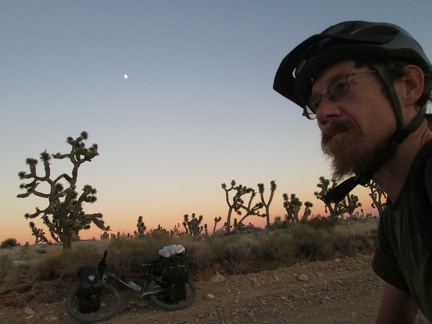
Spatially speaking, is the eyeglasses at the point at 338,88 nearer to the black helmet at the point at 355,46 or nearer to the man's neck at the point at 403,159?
the black helmet at the point at 355,46

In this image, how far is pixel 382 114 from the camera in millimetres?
1376

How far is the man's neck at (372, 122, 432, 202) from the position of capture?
134 centimetres

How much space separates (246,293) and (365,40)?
7.44 m

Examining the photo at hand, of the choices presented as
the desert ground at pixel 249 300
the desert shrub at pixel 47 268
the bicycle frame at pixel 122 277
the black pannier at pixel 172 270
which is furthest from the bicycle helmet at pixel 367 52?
the desert shrub at pixel 47 268

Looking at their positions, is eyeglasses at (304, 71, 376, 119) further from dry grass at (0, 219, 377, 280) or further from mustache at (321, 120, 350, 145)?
dry grass at (0, 219, 377, 280)

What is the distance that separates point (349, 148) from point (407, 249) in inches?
18.7

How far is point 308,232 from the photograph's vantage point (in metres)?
11.9

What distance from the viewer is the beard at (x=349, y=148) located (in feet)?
4.53

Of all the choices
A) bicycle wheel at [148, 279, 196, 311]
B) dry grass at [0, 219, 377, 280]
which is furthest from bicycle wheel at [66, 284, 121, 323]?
dry grass at [0, 219, 377, 280]

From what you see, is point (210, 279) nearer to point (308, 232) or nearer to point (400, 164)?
point (308, 232)

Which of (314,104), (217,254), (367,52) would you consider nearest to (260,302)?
(217,254)

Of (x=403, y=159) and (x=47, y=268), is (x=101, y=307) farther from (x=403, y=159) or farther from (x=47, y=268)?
(x=403, y=159)

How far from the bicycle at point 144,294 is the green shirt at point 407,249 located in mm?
6260

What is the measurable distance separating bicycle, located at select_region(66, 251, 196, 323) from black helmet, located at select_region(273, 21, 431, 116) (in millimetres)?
6635
